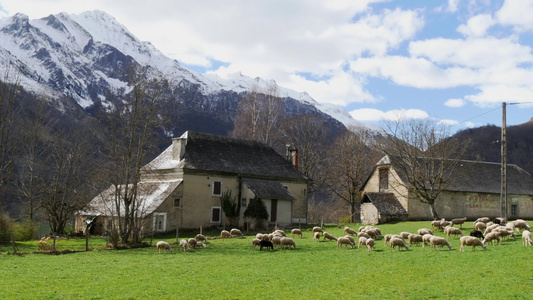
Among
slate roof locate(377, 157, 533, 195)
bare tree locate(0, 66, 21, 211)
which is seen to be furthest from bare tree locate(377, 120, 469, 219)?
bare tree locate(0, 66, 21, 211)

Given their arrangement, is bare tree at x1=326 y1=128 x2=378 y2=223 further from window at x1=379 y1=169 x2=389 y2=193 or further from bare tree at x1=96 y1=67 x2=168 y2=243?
bare tree at x1=96 y1=67 x2=168 y2=243

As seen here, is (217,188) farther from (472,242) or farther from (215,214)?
(472,242)

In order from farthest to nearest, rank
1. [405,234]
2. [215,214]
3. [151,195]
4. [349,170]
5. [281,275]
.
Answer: [349,170]
[215,214]
[151,195]
[405,234]
[281,275]

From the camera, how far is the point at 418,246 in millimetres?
25703

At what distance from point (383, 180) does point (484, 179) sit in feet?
36.5

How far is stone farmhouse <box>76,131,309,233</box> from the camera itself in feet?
138

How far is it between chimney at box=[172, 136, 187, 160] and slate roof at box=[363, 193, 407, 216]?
750 inches

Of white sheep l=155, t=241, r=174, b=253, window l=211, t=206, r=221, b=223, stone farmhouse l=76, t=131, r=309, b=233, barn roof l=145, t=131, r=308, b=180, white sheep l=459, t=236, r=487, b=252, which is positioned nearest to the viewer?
white sheep l=459, t=236, r=487, b=252

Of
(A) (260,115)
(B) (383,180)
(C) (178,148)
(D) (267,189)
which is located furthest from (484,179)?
(C) (178,148)

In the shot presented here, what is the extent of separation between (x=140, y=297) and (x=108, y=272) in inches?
205

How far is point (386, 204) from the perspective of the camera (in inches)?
1921

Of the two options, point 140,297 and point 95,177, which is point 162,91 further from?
point 140,297

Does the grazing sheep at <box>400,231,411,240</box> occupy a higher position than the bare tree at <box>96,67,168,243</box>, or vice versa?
the bare tree at <box>96,67,168,243</box>

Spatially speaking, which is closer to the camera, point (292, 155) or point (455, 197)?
point (455, 197)
